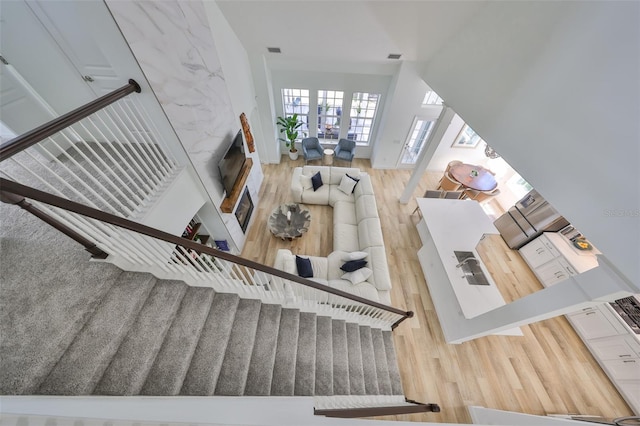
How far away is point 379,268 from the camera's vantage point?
359 cm

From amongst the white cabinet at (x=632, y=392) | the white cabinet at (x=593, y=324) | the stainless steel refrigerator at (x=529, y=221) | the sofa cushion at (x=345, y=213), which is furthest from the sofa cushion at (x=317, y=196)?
the white cabinet at (x=632, y=392)

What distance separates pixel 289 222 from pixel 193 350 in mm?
2938

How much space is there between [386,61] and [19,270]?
235 inches

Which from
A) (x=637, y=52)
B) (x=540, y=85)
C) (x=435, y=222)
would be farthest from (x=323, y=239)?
(x=637, y=52)

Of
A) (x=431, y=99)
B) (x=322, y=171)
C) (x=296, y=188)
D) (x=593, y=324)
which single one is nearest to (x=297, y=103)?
(x=322, y=171)

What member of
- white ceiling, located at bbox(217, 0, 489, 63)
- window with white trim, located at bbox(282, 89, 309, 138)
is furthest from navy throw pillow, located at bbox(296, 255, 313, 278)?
window with white trim, located at bbox(282, 89, 309, 138)

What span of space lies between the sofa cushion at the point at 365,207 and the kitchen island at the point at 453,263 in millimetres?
942

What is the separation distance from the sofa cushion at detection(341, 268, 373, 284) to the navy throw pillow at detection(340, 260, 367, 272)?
0.06m

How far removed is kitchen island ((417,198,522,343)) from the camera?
305cm

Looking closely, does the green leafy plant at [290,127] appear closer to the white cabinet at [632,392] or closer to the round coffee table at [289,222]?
the round coffee table at [289,222]

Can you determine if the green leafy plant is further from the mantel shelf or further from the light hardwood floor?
the light hardwood floor

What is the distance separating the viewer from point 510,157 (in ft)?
8.07

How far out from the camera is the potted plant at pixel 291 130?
5.80 metres

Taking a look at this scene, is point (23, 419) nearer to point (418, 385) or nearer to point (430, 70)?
point (418, 385)
